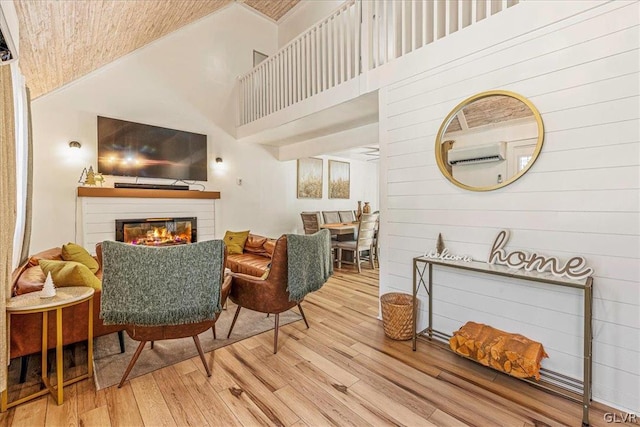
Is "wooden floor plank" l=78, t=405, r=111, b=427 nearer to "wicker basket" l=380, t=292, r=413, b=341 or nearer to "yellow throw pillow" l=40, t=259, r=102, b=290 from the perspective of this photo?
"yellow throw pillow" l=40, t=259, r=102, b=290

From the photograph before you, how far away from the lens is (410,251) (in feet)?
8.92

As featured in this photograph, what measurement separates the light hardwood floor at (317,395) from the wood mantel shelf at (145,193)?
2.84 meters

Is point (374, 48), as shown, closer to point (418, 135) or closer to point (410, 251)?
point (418, 135)

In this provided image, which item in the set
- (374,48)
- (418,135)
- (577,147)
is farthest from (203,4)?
(577,147)

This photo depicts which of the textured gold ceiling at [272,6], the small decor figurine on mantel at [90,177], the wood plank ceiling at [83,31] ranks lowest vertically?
the small decor figurine on mantel at [90,177]

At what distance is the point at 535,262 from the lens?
1927 millimetres

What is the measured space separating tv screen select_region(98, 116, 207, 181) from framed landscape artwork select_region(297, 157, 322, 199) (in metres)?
2.18

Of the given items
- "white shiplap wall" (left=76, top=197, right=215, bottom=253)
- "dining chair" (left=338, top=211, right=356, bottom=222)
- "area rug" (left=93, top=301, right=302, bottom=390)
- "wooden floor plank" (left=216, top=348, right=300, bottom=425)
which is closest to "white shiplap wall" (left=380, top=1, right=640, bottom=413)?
"wooden floor plank" (left=216, top=348, right=300, bottom=425)

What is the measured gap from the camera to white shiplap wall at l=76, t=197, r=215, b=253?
392 centimetres

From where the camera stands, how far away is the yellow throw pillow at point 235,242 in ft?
14.2

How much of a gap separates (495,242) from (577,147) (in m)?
0.78

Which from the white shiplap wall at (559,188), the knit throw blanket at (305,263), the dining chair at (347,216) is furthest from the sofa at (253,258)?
the dining chair at (347,216)

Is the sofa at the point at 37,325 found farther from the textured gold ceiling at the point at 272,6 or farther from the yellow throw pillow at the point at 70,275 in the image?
the textured gold ceiling at the point at 272,6

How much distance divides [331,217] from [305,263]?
419cm
